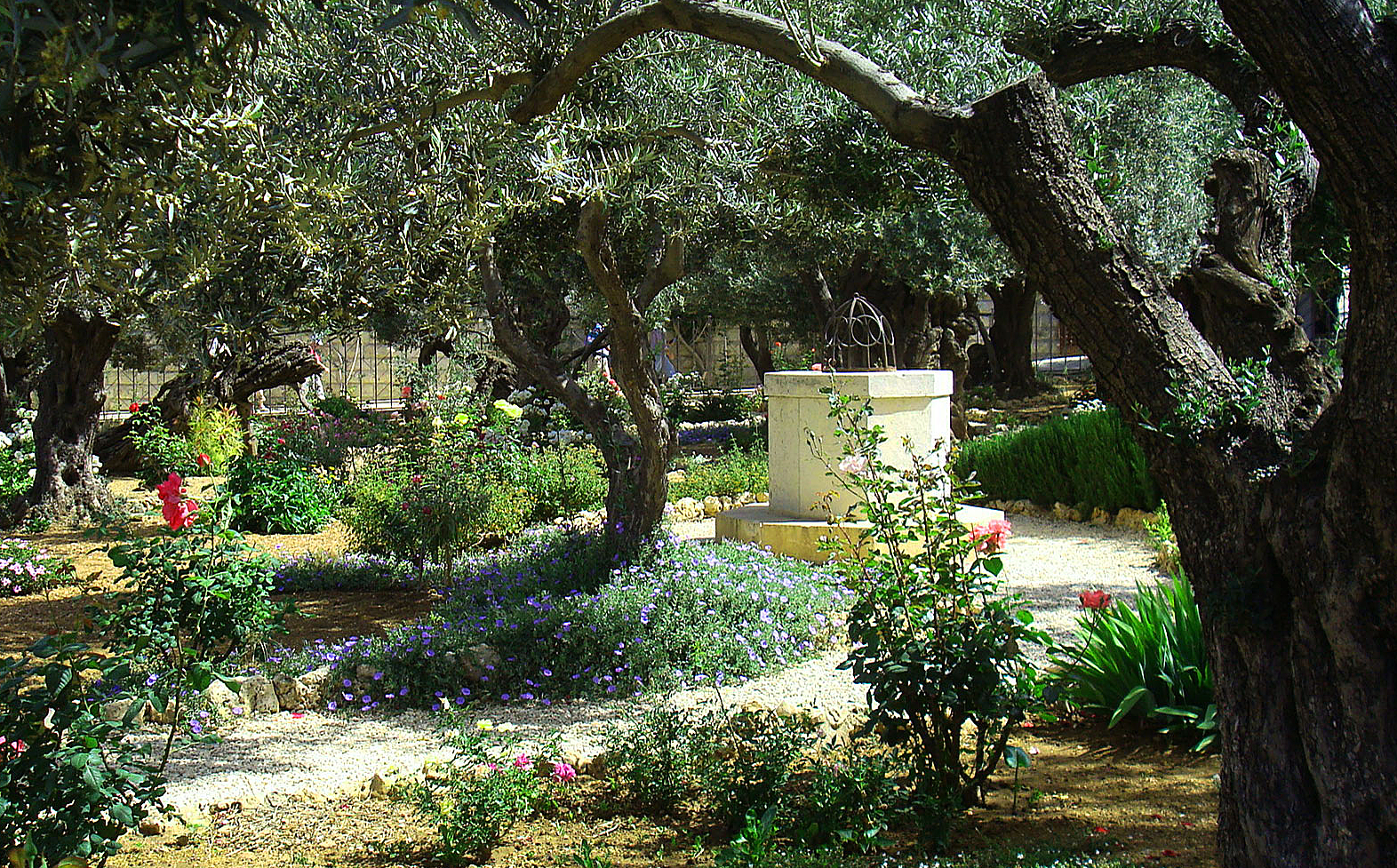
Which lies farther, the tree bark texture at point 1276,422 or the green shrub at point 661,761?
the green shrub at point 661,761

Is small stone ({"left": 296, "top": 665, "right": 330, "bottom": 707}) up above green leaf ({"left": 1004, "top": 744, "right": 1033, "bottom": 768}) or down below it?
below

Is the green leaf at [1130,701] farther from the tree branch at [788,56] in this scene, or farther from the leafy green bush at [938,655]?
the tree branch at [788,56]

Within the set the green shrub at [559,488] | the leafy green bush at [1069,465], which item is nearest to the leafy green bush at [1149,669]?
the leafy green bush at [1069,465]

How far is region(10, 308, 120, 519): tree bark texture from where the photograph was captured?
35.7 feet

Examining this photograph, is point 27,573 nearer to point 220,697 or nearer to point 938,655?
point 220,697

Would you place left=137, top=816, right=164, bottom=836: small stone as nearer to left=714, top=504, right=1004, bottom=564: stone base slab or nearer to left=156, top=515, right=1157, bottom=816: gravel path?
left=156, top=515, right=1157, bottom=816: gravel path

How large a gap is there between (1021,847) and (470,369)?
1535cm

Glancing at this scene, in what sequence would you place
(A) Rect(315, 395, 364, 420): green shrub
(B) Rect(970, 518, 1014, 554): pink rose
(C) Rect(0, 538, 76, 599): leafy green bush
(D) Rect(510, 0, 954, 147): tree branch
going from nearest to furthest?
(D) Rect(510, 0, 954, 147): tree branch
(B) Rect(970, 518, 1014, 554): pink rose
(C) Rect(0, 538, 76, 599): leafy green bush
(A) Rect(315, 395, 364, 420): green shrub

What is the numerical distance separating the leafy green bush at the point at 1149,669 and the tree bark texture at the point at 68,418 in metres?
9.53

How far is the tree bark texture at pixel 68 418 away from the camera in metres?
10.9

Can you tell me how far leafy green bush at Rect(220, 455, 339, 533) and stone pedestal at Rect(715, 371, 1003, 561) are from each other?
452 centimetres

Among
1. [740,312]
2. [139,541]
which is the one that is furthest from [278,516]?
[740,312]

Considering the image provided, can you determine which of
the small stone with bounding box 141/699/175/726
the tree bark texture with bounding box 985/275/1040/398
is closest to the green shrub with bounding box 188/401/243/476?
the small stone with bounding box 141/699/175/726

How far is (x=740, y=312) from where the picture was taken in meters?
20.8
